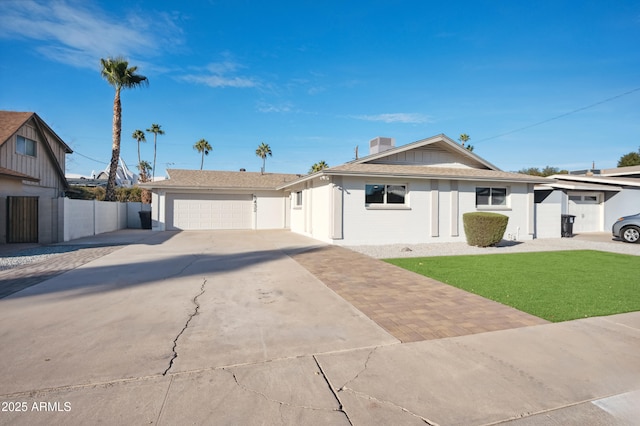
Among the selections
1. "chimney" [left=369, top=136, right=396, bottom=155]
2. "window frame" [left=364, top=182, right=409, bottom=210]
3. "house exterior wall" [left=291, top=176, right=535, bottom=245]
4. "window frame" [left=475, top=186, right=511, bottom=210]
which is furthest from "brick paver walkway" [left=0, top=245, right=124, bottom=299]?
"window frame" [left=475, top=186, right=511, bottom=210]

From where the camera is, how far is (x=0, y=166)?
48.9 ft

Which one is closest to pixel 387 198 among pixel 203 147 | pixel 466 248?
pixel 466 248

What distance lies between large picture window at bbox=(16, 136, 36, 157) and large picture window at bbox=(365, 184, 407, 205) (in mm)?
17517

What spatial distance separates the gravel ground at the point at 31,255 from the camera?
901 centimetres

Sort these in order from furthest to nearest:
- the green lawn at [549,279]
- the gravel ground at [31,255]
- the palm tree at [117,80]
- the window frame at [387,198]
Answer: the palm tree at [117,80]
the window frame at [387,198]
the gravel ground at [31,255]
the green lawn at [549,279]

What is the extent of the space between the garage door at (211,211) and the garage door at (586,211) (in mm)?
19816

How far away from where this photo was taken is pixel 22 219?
13414mm

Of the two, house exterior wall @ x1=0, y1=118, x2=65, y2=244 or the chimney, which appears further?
the chimney

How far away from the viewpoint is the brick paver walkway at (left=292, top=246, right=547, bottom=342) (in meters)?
4.50

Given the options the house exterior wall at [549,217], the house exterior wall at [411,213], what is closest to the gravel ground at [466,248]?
the house exterior wall at [411,213]

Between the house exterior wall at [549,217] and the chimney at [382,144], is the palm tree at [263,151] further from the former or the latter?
the house exterior wall at [549,217]

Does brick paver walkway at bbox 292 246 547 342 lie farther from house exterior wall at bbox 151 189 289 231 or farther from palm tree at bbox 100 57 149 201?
palm tree at bbox 100 57 149 201

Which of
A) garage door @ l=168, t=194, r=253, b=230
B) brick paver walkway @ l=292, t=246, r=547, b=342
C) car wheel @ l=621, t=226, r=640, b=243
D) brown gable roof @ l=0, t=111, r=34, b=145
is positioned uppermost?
brown gable roof @ l=0, t=111, r=34, b=145

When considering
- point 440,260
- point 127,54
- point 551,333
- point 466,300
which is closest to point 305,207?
point 440,260
